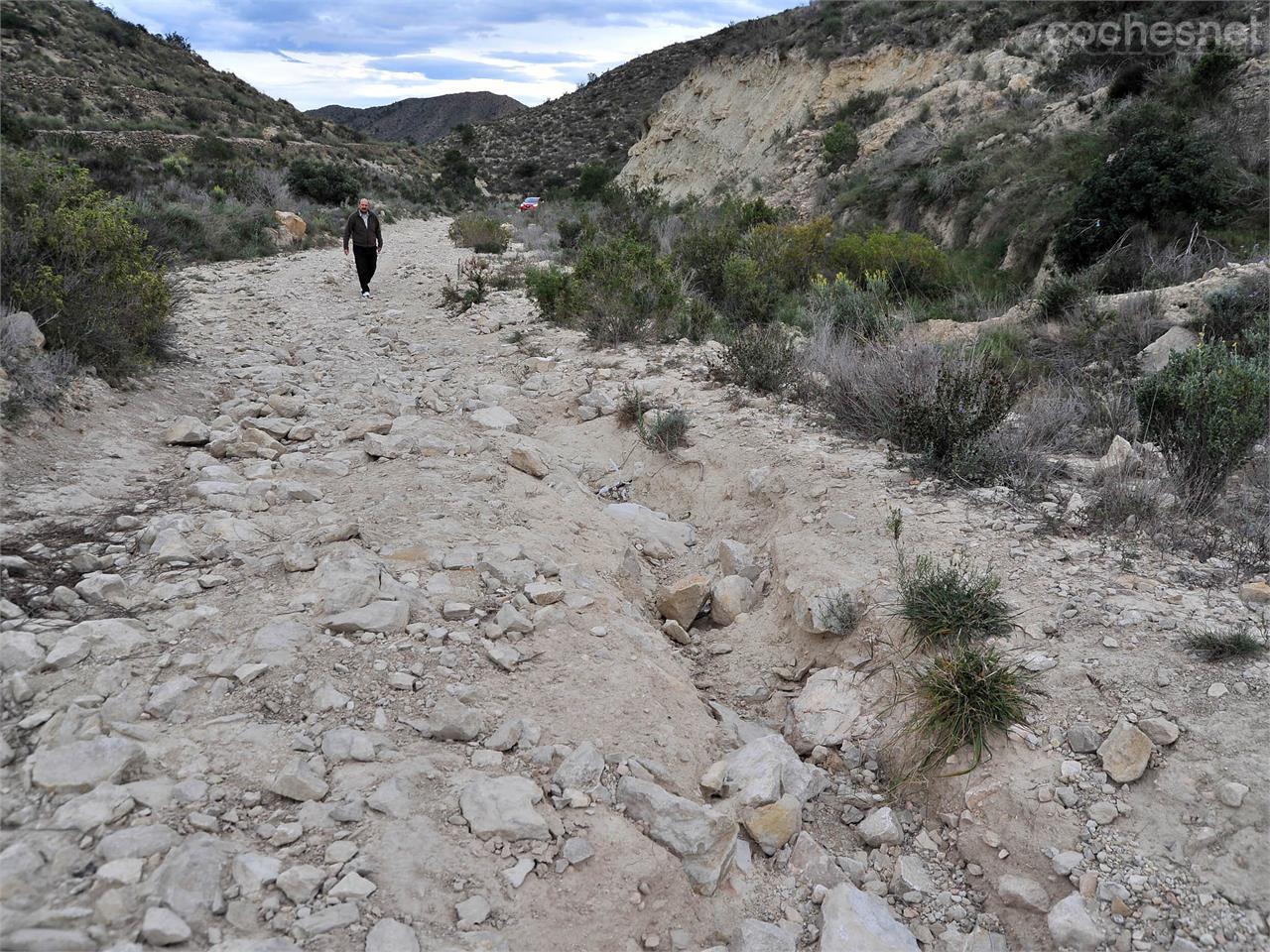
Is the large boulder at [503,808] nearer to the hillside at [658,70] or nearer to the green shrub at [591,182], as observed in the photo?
the hillside at [658,70]

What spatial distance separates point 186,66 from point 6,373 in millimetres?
44656

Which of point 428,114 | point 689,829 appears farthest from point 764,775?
point 428,114

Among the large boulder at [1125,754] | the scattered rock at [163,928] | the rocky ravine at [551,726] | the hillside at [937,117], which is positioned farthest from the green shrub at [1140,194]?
the scattered rock at [163,928]

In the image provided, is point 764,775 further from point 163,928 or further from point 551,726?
point 163,928

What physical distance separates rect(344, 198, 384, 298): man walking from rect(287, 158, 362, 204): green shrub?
14522 millimetres

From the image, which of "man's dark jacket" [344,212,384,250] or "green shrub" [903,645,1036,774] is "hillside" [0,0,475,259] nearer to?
"man's dark jacket" [344,212,384,250]

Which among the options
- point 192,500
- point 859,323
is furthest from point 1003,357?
point 192,500

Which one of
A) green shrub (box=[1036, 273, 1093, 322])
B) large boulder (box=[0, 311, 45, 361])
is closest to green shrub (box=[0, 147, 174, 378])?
large boulder (box=[0, 311, 45, 361])

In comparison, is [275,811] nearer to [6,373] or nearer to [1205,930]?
[1205,930]

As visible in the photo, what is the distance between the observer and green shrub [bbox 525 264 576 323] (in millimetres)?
8125

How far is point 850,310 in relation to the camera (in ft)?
25.2

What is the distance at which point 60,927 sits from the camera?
1.60m

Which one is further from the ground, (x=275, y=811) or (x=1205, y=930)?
(x=275, y=811)

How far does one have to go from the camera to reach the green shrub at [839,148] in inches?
765
